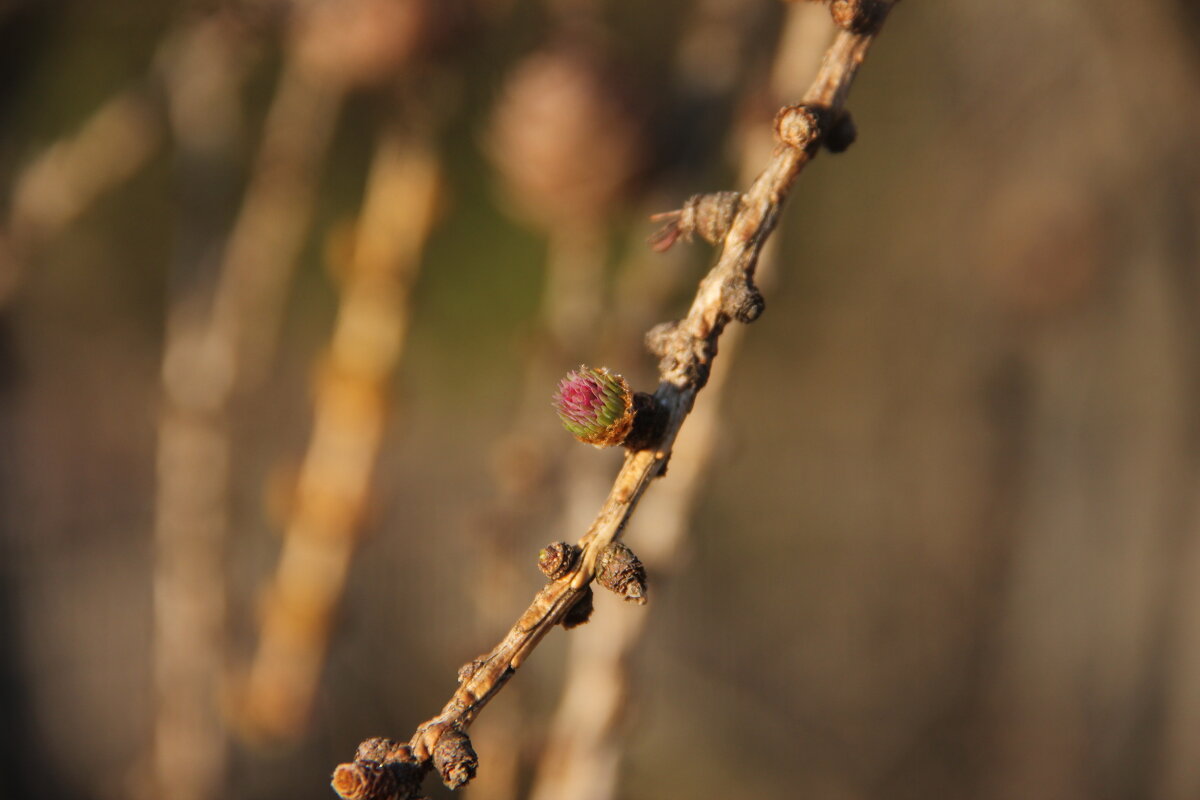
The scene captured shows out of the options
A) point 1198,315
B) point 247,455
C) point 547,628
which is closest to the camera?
point 547,628

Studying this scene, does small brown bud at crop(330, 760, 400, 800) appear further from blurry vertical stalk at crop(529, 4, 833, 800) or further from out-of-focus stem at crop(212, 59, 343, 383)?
out-of-focus stem at crop(212, 59, 343, 383)

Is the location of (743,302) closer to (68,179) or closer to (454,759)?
(454,759)

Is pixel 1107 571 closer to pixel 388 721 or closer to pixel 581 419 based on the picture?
pixel 388 721

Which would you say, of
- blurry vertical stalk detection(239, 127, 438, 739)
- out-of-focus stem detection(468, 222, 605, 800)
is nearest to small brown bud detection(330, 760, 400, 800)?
out-of-focus stem detection(468, 222, 605, 800)

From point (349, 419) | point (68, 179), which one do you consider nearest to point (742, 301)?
point (349, 419)

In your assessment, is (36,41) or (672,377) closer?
(672,377)

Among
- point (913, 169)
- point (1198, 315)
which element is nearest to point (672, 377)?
point (1198, 315)
